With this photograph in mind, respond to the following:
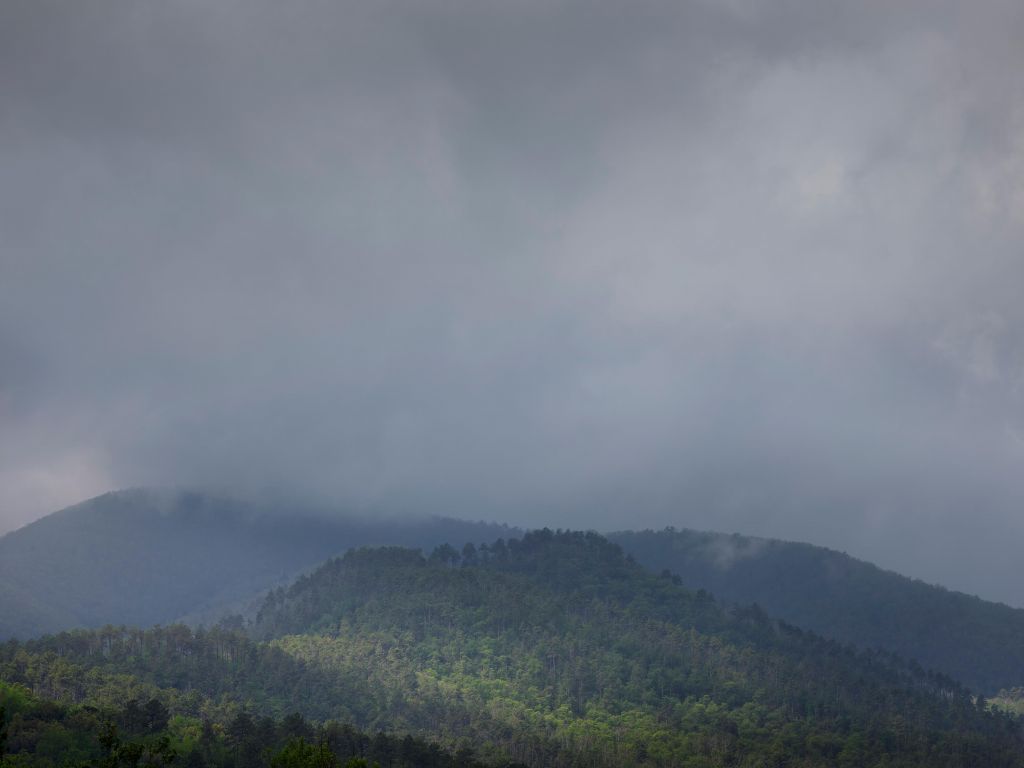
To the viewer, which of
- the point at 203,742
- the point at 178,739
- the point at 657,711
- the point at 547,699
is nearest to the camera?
the point at 203,742

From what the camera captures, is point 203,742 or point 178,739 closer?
point 203,742

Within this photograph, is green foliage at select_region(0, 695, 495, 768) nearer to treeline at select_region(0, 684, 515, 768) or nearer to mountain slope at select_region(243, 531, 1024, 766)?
treeline at select_region(0, 684, 515, 768)

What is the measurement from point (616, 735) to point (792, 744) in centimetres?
2679

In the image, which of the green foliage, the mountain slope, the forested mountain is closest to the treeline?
the green foliage

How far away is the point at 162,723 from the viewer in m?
119

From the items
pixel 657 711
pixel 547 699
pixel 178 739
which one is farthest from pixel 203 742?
pixel 657 711

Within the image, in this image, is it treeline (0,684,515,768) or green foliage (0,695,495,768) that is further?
treeline (0,684,515,768)

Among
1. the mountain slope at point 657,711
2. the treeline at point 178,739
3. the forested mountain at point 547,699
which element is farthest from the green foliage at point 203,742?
the mountain slope at point 657,711

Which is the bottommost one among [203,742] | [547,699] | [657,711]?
[657,711]

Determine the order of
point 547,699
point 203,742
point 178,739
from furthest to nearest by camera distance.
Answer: point 547,699 → point 178,739 → point 203,742

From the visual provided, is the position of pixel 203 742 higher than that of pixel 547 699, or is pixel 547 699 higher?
pixel 203 742

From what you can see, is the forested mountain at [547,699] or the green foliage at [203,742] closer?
the green foliage at [203,742]

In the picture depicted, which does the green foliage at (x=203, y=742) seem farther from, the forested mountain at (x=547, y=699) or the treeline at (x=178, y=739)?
the forested mountain at (x=547, y=699)

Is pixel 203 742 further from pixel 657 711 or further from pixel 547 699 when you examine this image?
pixel 657 711
